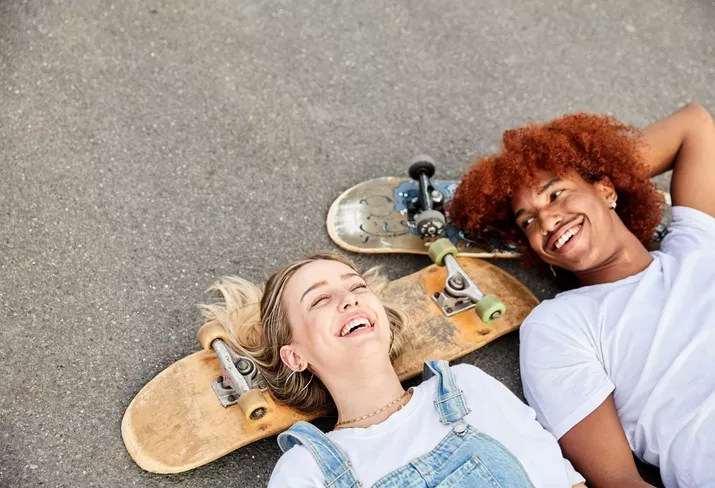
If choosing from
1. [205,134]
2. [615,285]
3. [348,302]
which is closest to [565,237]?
[615,285]

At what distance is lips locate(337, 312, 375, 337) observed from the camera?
7.45 feet

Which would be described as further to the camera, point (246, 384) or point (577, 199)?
point (577, 199)

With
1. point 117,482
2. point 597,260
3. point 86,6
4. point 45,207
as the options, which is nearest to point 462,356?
point 597,260

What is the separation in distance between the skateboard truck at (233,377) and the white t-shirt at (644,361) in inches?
39.9

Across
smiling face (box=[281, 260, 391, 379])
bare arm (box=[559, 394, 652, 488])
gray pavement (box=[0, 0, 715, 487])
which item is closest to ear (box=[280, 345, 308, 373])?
smiling face (box=[281, 260, 391, 379])

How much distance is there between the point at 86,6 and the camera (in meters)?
3.91

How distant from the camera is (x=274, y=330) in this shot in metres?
2.47

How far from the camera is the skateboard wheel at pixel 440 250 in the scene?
2.97 m

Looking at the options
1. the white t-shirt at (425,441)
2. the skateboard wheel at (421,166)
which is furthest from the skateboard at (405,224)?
the white t-shirt at (425,441)

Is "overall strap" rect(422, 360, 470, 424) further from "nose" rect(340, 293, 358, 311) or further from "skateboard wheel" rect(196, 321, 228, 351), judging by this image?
"skateboard wheel" rect(196, 321, 228, 351)

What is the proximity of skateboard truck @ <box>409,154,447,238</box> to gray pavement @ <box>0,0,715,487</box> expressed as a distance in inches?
8.9

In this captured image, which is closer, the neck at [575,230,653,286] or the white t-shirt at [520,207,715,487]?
the white t-shirt at [520,207,715,487]

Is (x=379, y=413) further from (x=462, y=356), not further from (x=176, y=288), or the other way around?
(x=176, y=288)

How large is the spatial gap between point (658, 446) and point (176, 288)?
2.00 metres
